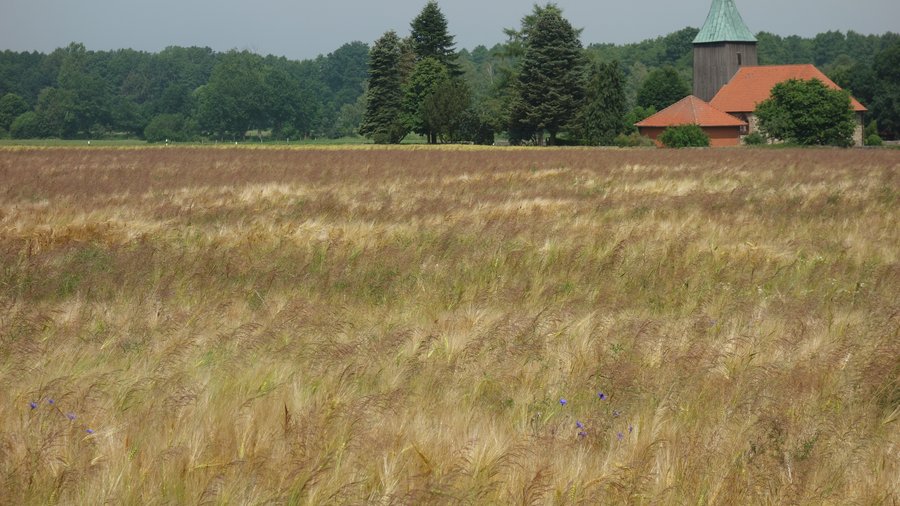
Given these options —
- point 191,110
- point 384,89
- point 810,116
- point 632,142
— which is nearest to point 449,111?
point 384,89

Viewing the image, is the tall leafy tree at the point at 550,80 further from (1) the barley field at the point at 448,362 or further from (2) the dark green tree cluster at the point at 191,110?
(1) the barley field at the point at 448,362

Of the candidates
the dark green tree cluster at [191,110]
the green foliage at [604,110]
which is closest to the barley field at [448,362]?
the green foliage at [604,110]

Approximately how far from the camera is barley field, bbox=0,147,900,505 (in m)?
3.74

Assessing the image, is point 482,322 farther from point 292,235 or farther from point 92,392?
point 292,235

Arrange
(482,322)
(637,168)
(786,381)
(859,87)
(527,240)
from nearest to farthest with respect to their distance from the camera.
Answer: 1. (786,381)
2. (482,322)
3. (527,240)
4. (637,168)
5. (859,87)

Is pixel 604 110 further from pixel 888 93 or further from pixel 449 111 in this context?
pixel 888 93

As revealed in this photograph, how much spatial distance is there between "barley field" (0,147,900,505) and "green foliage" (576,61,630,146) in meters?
60.0

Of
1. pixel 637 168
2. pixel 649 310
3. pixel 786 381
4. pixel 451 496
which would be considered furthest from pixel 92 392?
pixel 637 168

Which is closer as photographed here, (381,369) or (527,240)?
(381,369)

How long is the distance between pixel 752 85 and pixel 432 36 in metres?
29.3

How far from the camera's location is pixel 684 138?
68.5 metres

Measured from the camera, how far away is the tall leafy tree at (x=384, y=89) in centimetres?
8450

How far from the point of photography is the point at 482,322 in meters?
6.39

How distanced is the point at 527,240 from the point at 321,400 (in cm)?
659
